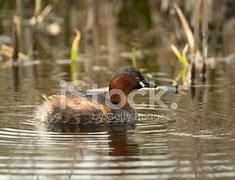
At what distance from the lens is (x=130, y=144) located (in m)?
6.92

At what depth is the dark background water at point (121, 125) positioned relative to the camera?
605 centimetres

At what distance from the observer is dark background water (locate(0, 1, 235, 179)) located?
6.05m

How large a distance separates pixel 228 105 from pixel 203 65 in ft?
6.65

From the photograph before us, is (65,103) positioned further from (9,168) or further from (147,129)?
(9,168)

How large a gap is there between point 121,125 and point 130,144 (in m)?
1.06

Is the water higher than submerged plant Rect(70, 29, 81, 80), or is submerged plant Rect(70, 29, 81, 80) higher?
submerged plant Rect(70, 29, 81, 80)

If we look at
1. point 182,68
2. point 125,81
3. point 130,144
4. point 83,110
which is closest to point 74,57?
point 182,68

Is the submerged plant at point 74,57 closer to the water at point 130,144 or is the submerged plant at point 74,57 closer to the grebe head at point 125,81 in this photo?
the water at point 130,144

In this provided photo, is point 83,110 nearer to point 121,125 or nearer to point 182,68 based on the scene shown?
point 121,125

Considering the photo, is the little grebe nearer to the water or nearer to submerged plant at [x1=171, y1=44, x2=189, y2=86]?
the water

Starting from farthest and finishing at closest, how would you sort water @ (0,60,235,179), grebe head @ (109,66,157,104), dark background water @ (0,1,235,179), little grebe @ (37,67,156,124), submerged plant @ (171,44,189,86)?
submerged plant @ (171,44,189,86)
grebe head @ (109,66,157,104)
little grebe @ (37,67,156,124)
dark background water @ (0,1,235,179)
water @ (0,60,235,179)

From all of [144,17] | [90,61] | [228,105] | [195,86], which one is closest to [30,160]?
[228,105]

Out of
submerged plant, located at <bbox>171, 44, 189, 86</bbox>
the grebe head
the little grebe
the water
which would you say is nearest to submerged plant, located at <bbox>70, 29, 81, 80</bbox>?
submerged plant, located at <bbox>171, 44, 189, 86</bbox>

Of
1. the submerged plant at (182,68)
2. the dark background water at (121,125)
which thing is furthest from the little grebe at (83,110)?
the submerged plant at (182,68)
